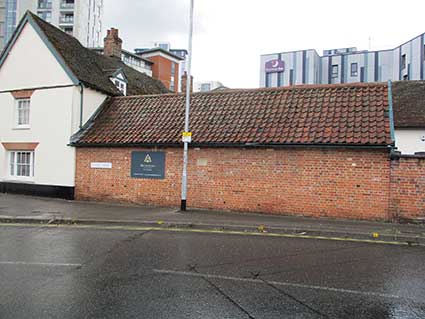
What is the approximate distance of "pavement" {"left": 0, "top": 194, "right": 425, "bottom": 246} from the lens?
8609 millimetres

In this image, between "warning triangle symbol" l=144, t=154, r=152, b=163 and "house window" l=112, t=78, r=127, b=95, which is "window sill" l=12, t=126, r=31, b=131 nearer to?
"house window" l=112, t=78, r=127, b=95

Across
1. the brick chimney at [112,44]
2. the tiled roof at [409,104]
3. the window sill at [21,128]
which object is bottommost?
the window sill at [21,128]

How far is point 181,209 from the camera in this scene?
1170 centimetres

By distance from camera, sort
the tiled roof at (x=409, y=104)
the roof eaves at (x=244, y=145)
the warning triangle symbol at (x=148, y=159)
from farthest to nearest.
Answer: the tiled roof at (x=409, y=104) < the warning triangle symbol at (x=148, y=159) < the roof eaves at (x=244, y=145)

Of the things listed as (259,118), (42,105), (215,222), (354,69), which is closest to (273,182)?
(259,118)

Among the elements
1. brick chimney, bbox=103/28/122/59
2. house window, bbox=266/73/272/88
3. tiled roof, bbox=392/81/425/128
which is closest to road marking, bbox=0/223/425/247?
tiled roof, bbox=392/81/425/128

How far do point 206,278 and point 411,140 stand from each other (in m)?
19.1

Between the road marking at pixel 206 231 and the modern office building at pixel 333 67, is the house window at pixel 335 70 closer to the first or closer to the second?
the modern office building at pixel 333 67

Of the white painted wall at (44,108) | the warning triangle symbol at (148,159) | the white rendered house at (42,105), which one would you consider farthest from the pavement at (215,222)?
the white rendered house at (42,105)

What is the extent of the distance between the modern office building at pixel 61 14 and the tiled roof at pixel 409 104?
2446 inches

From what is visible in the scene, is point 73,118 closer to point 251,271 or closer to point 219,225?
point 219,225

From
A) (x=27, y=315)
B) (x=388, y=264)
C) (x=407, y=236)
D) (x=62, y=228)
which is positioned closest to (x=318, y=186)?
(x=407, y=236)

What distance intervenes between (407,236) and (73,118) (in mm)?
12711

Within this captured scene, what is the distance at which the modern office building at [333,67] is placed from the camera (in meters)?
45.5
